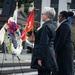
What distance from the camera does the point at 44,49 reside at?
648cm

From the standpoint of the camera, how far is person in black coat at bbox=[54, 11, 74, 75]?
7492mm

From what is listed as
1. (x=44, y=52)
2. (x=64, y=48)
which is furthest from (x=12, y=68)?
(x=44, y=52)

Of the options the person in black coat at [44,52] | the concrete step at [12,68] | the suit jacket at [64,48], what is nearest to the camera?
the person in black coat at [44,52]

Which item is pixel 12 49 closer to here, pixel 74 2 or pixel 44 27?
pixel 44 27

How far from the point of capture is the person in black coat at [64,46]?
749cm

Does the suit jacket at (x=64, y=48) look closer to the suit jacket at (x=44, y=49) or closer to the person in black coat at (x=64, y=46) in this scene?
the person in black coat at (x=64, y=46)

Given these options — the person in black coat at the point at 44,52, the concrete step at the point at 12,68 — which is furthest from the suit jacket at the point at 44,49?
the concrete step at the point at 12,68

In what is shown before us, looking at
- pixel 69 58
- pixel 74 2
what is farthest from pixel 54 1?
pixel 69 58

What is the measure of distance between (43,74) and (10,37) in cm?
243

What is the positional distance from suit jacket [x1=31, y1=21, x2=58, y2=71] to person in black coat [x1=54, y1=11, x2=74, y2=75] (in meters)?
0.86

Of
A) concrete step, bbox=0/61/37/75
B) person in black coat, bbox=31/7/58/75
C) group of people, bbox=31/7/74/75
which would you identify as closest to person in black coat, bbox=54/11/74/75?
group of people, bbox=31/7/74/75

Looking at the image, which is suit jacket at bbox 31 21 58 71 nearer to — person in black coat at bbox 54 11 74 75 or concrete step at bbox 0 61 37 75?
person in black coat at bbox 54 11 74 75

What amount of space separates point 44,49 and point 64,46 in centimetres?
119

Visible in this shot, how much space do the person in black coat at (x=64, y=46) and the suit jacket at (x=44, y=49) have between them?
2.83ft
